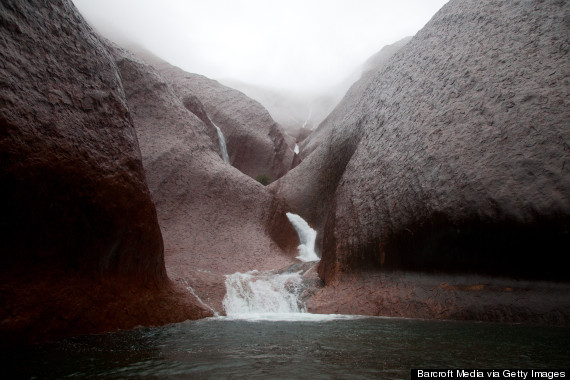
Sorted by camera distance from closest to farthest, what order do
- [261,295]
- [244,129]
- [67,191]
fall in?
[67,191], [261,295], [244,129]

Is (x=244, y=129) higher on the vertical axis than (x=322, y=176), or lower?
higher

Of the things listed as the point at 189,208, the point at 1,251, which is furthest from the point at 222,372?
the point at 189,208

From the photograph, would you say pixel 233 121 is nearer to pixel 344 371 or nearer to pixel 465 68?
pixel 465 68

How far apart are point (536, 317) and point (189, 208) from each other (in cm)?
1241

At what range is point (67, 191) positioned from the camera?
537 centimetres

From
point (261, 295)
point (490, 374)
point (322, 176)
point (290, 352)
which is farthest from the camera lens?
point (322, 176)

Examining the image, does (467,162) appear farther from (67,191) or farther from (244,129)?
(244,129)

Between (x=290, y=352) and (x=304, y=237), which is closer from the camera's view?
(x=290, y=352)

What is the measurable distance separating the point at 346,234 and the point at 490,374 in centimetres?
774

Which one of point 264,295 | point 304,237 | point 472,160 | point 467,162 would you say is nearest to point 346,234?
point 264,295

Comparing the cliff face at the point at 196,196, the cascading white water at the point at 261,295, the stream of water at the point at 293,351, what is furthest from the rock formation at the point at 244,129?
the stream of water at the point at 293,351

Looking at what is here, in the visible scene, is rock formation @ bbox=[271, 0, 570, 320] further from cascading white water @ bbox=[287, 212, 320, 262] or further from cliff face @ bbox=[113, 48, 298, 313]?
cliff face @ bbox=[113, 48, 298, 313]

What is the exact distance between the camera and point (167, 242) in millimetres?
13898

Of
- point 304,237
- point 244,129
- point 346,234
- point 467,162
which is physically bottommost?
point 346,234
